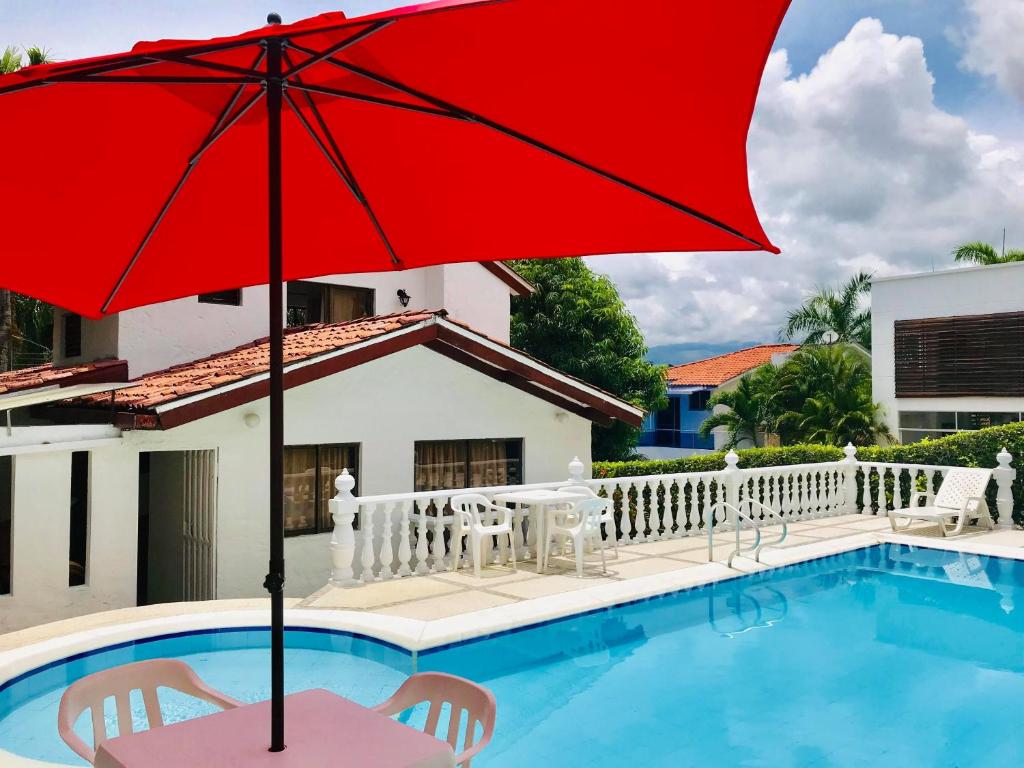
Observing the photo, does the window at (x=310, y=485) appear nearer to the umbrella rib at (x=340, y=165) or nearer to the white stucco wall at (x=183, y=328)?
the white stucco wall at (x=183, y=328)

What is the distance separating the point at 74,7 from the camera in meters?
10.4

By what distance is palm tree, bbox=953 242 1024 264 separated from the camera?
3216cm

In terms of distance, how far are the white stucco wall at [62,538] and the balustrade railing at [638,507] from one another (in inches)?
102

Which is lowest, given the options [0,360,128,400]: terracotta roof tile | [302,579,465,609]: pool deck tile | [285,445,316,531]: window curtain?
[302,579,465,609]: pool deck tile

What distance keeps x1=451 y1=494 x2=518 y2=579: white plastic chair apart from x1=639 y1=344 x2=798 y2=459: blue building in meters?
34.3

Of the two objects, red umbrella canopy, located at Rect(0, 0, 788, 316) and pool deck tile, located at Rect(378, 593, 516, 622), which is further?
pool deck tile, located at Rect(378, 593, 516, 622)

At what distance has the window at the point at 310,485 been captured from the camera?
12.0 m

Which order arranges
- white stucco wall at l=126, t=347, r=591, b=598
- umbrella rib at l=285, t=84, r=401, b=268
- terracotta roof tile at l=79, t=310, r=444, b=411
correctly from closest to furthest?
umbrella rib at l=285, t=84, r=401, b=268 < terracotta roof tile at l=79, t=310, r=444, b=411 < white stucco wall at l=126, t=347, r=591, b=598

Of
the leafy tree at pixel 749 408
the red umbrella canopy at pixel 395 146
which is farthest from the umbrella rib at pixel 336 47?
the leafy tree at pixel 749 408

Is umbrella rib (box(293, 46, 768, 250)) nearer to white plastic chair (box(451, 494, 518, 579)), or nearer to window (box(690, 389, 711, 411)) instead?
white plastic chair (box(451, 494, 518, 579))

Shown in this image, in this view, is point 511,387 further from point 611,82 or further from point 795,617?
point 611,82

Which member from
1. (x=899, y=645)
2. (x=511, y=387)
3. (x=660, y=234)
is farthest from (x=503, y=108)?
(x=511, y=387)

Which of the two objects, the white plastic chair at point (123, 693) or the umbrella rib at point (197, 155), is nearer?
the white plastic chair at point (123, 693)

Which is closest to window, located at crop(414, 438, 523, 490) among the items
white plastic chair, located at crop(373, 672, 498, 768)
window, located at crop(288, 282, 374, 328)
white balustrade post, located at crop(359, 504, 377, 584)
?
white balustrade post, located at crop(359, 504, 377, 584)
